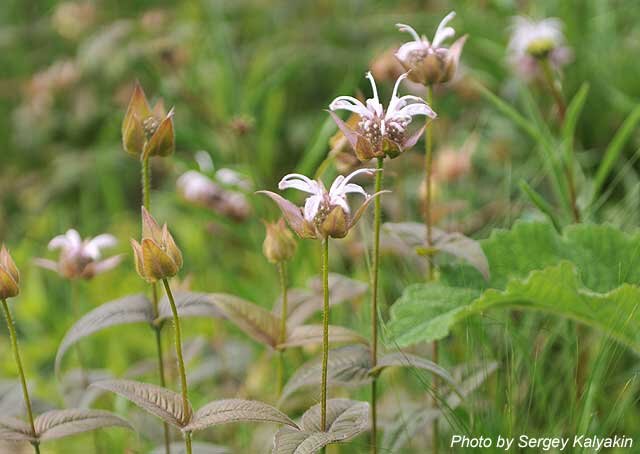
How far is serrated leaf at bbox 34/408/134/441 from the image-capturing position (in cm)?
73

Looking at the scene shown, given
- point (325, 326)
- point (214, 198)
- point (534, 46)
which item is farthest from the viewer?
point (214, 198)

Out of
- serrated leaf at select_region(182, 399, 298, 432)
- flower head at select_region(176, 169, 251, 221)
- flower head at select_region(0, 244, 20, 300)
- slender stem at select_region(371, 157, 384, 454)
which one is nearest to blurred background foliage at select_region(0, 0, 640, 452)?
flower head at select_region(176, 169, 251, 221)

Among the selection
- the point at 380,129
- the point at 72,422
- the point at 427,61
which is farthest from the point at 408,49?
the point at 72,422

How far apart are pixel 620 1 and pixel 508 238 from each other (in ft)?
4.20

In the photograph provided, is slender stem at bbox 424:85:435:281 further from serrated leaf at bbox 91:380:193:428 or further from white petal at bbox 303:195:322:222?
serrated leaf at bbox 91:380:193:428

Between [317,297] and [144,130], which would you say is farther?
[317,297]

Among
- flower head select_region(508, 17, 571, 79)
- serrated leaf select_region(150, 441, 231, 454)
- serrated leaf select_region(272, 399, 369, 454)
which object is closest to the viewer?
serrated leaf select_region(272, 399, 369, 454)

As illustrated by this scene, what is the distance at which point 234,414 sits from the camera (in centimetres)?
65

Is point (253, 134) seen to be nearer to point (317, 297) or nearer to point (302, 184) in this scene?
point (317, 297)

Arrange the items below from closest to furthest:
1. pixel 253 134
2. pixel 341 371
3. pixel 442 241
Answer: pixel 341 371 → pixel 442 241 → pixel 253 134

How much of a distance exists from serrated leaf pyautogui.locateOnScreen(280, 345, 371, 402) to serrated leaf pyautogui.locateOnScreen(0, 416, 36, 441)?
0.22 meters

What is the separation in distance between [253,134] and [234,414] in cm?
132

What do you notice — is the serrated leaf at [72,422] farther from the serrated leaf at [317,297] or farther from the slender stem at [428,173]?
the slender stem at [428,173]

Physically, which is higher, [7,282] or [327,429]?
[7,282]
